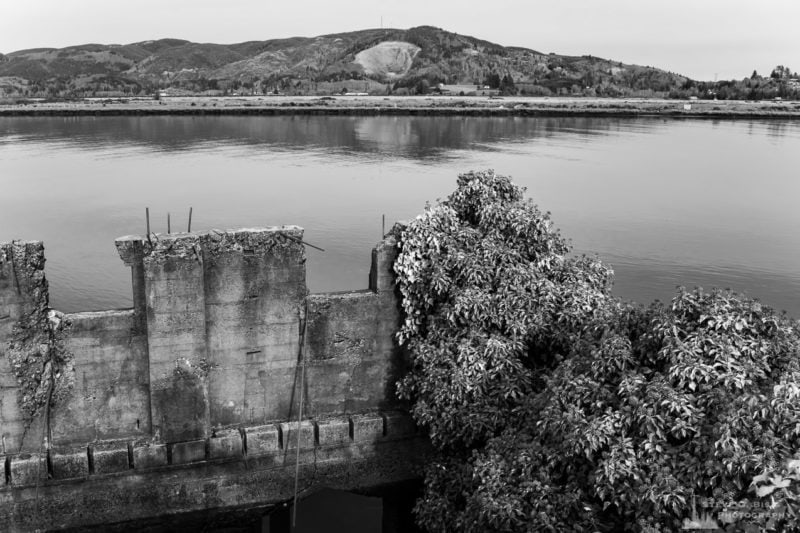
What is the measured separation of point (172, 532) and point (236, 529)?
93 cm

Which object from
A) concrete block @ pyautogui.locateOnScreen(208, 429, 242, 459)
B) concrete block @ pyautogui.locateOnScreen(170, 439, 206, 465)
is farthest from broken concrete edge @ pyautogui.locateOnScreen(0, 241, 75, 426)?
concrete block @ pyautogui.locateOnScreen(208, 429, 242, 459)

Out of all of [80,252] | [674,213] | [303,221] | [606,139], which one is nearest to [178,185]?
[303,221]

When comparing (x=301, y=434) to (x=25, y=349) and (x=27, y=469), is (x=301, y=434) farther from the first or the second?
(x=25, y=349)

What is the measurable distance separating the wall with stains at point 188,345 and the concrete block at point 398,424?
738mm

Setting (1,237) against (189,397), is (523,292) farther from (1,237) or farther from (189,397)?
(1,237)

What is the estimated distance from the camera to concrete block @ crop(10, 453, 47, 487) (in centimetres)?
983

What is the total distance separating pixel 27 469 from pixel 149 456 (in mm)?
1582

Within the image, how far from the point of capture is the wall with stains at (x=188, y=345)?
9.82m

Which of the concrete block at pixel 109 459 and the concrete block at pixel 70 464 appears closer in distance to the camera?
the concrete block at pixel 70 464

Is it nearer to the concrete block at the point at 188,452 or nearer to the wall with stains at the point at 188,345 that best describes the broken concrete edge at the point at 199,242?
the wall with stains at the point at 188,345

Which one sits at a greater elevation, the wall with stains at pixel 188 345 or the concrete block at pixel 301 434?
the wall with stains at pixel 188 345

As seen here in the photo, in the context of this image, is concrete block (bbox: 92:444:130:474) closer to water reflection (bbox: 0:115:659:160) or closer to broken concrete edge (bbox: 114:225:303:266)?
broken concrete edge (bbox: 114:225:303:266)

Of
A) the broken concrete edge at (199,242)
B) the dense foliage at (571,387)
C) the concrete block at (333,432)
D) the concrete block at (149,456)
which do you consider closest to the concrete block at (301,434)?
the concrete block at (333,432)

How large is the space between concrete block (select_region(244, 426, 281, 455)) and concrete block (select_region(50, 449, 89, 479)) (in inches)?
88.0
